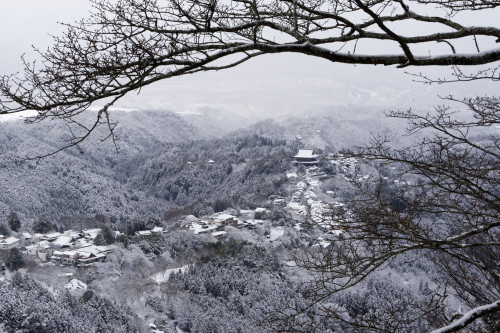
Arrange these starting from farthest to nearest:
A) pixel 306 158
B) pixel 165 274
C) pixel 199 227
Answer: pixel 306 158, pixel 199 227, pixel 165 274

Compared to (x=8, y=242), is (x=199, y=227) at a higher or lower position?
lower

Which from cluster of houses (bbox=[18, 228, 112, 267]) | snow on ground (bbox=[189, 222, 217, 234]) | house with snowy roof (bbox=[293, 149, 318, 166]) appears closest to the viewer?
cluster of houses (bbox=[18, 228, 112, 267])

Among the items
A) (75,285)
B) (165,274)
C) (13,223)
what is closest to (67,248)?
(75,285)

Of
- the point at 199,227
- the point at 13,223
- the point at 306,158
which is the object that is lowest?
the point at 199,227

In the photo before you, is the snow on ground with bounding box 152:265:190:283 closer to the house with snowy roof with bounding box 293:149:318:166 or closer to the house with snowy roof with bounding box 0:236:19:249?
the house with snowy roof with bounding box 0:236:19:249

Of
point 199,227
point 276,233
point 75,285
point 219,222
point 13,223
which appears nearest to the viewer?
point 75,285

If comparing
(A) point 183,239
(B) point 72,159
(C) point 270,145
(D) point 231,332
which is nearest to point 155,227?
(A) point 183,239

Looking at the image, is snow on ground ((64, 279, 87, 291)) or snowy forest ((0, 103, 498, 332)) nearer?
snowy forest ((0, 103, 498, 332))

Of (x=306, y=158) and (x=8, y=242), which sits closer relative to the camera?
(x=8, y=242)

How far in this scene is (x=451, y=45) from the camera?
2.15m

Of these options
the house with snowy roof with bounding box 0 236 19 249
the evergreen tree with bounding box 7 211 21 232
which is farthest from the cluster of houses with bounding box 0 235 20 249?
the evergreen tree with bounding box 7 211 21 232

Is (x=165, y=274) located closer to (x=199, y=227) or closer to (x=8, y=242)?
(x=199, y=227)

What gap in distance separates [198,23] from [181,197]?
52723mm

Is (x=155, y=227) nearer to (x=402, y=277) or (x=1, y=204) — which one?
(x=1, y=204)
